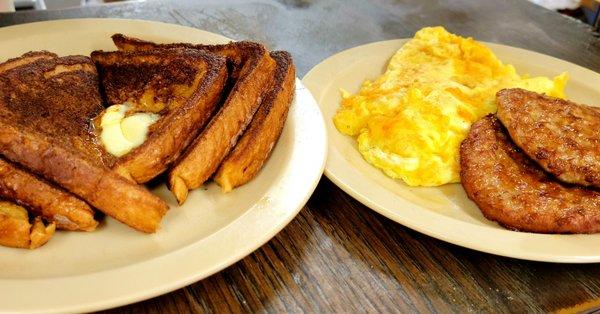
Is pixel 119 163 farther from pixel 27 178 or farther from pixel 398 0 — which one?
pixel 398 0

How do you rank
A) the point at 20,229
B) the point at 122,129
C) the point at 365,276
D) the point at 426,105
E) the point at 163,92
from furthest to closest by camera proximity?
the point at 426,105, the point at 163,92, the point at 122,129, the point at 365,276, the point at 20,229

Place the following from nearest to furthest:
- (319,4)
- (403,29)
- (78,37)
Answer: (78,37) → (403,29) → (319,4)

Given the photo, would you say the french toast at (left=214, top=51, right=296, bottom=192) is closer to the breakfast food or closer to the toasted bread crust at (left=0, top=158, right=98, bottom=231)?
the breakfast food

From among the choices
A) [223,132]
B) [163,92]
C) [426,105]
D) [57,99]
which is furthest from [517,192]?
[57,99]

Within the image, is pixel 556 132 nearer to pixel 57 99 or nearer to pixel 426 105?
pixel 426 105

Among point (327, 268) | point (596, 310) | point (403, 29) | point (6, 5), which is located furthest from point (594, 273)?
point (6, 5)
